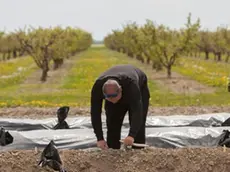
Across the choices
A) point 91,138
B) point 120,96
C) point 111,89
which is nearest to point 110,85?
point 111,89

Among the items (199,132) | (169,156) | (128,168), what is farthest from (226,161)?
(199,132)

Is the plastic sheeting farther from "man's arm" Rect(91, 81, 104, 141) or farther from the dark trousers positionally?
"man's arm" Rect(91, 81, 104, 141)

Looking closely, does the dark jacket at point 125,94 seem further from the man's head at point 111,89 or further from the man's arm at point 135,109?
the man's head at point 111,89

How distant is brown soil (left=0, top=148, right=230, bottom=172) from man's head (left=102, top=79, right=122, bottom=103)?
3.06 feet

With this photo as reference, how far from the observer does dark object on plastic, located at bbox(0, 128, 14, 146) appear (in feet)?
22.3

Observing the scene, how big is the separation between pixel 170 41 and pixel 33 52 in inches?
299

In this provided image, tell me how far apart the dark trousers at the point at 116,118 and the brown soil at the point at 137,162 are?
1.08 ft

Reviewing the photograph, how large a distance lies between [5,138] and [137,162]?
2.47 meters

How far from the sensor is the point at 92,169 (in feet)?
17.4

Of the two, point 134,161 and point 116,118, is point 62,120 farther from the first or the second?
point 134,161

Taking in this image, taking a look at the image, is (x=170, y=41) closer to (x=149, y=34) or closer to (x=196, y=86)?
(x=149, y=34)

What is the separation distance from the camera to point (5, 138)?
6832 mm

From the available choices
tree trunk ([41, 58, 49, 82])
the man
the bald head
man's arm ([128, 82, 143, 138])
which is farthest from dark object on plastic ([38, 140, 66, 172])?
tree trunk ([41, 58, 49, 82])

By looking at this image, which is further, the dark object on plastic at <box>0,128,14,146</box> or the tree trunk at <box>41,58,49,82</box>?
the tree trunk at <box>41,58,49,82</box>
